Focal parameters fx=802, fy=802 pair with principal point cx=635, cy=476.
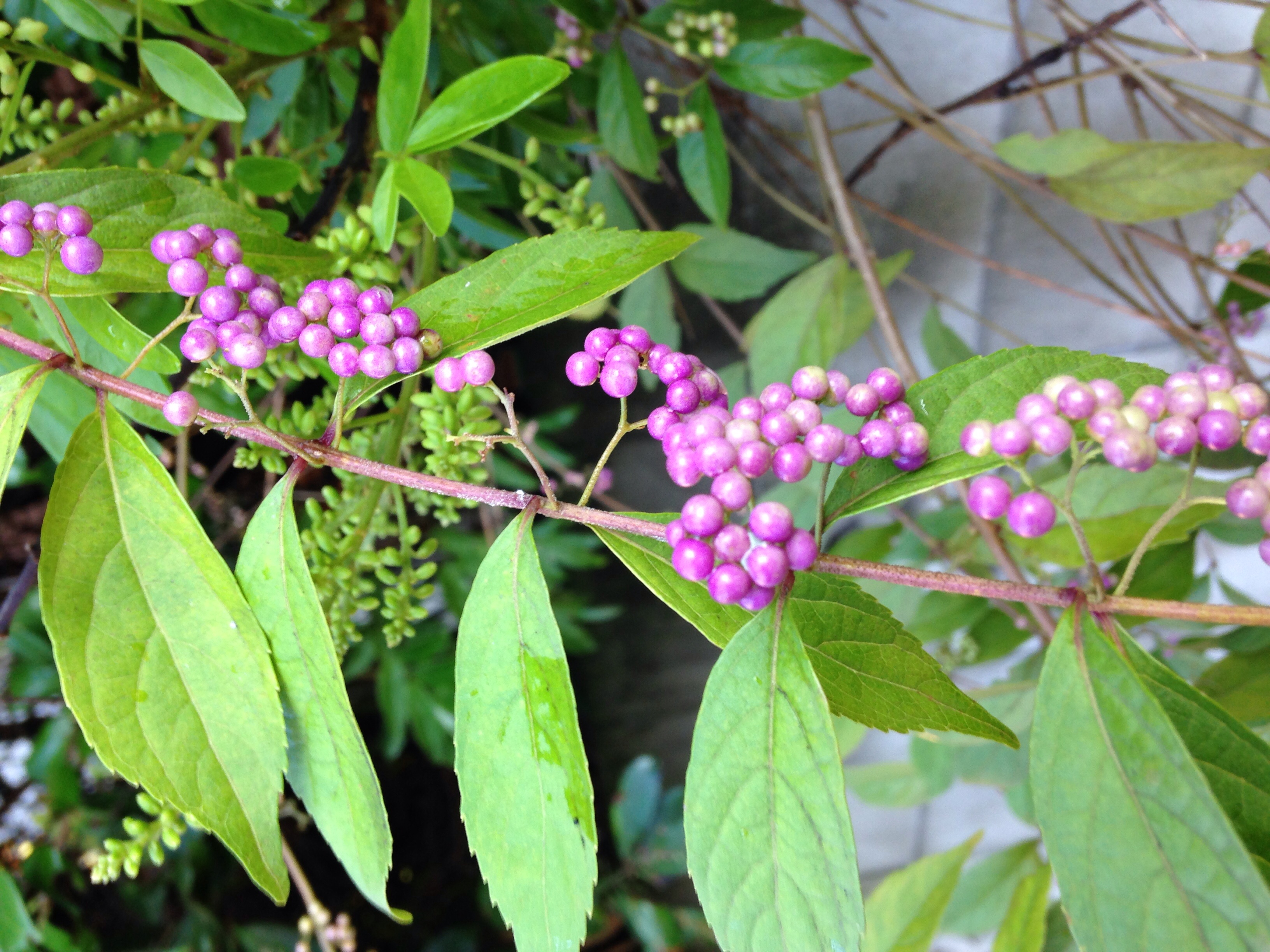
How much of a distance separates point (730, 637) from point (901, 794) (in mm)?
1091

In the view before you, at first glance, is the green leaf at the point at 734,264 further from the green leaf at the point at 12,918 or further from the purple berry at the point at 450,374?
the green leaf at the point at 12,918

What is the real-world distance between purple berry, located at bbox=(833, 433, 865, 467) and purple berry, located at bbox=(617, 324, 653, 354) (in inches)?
4.1

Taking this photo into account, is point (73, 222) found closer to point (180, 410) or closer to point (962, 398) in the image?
point (180, 410)

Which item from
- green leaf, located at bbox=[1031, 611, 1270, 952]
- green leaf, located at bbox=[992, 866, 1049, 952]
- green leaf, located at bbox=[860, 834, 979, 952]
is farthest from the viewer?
green leaf, located at bbox=[860, 834, 979, 952]

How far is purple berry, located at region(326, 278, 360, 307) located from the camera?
382 millimetres

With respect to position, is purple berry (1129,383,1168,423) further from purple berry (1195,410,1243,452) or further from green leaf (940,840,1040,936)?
green leaf (940,840,1040,936)

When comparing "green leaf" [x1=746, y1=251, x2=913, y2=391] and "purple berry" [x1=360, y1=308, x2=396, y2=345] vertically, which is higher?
"purple berry" [x1=360, y1=308, x2=396, y2=345]

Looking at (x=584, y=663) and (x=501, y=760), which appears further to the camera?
(x=584, y=663)

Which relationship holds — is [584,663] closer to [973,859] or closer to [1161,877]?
[973,859]

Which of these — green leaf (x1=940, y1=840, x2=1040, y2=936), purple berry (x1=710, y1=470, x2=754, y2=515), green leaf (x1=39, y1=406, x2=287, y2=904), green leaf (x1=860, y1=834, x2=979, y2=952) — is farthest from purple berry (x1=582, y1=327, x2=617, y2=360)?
green leaf (x1=940, y1=840, x2=1040, y2=936)

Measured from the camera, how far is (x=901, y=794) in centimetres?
129

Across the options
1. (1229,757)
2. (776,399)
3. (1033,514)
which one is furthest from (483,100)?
(1229,757)

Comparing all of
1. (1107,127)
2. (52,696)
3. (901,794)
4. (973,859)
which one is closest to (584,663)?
(901,794)

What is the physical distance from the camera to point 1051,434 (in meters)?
0.29
